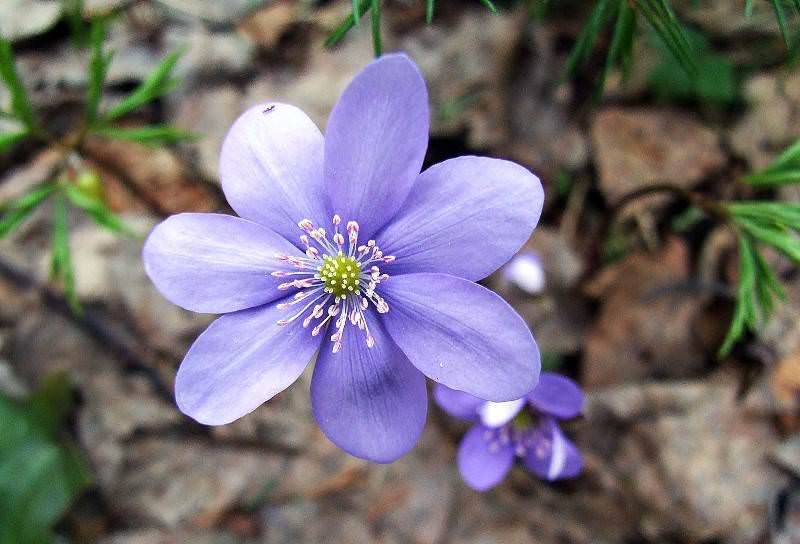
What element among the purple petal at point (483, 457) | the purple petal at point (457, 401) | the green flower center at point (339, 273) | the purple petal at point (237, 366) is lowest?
the purple petal at point (483, 457)

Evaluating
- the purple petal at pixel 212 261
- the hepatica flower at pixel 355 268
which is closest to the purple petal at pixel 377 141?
the hepatica flower at pixel 355 268

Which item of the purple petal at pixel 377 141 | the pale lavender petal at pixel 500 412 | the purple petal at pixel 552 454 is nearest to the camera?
the purple petal at pixel 377 141

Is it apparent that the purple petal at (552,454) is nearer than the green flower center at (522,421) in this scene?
Yes

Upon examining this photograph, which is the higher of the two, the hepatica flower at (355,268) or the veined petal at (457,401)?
the hepatica flower at (355,268)

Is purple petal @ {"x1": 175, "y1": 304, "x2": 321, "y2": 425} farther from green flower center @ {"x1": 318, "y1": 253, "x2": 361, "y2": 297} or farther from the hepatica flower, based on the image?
green flower center @ {"x1": 318, "y1": 253, "x2": 361, "y2": 297}

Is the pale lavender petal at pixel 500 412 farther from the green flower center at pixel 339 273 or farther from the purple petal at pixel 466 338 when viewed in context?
the green flower center at pixel 339 273

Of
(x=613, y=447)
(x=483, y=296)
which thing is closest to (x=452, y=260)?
(x=483, y=296)

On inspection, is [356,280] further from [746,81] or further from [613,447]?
[746,81]
